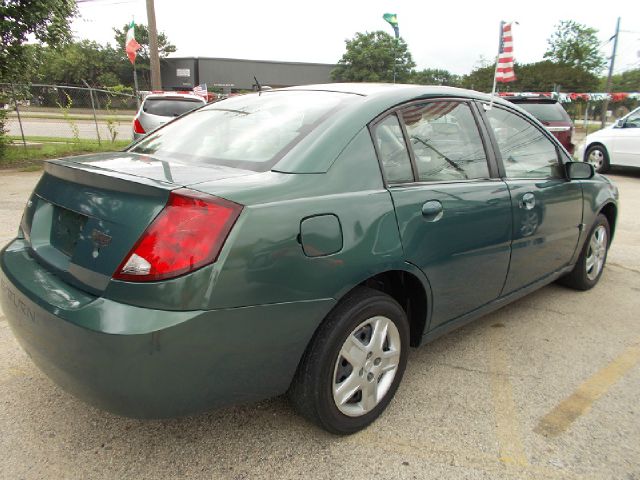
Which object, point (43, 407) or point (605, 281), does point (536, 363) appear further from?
point (43, 407)

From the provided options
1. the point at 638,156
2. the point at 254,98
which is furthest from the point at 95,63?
the point at 254,98

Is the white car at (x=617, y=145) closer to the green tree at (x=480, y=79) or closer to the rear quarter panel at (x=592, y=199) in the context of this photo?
the rear quarter panel at (x=592, y=199)

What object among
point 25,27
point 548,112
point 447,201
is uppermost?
point 25,27

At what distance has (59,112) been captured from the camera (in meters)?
22.6

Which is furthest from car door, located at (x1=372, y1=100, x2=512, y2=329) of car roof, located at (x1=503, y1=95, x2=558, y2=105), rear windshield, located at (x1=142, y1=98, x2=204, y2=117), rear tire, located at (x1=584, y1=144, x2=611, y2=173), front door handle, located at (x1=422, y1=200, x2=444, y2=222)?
rear tire, located at (x1=584, y1=144, x2=611, y2=173)

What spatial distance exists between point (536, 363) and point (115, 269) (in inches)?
99.1

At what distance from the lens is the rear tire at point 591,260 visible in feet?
13.5

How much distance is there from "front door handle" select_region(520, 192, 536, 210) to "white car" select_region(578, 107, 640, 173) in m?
9.50

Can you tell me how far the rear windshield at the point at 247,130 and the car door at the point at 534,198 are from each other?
1.23 metres

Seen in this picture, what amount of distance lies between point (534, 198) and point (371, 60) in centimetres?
5735

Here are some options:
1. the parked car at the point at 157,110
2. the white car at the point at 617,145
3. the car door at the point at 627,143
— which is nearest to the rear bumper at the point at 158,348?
the parked car at the point at 157,110

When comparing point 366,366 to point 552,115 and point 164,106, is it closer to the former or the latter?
point 164,106

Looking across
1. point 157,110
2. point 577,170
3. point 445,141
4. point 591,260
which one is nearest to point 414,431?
point 445,141

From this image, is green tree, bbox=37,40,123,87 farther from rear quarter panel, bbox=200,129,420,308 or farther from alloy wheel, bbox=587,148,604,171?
rear quarter panel, bbox=200,129,420,308
